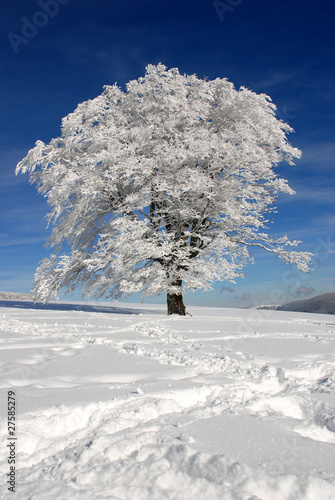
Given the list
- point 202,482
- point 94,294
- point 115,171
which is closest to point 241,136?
point 115,171

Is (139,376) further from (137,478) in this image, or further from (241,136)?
(241,136)

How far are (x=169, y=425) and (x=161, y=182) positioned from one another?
8.87 m

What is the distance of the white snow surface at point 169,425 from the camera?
5.16 ft

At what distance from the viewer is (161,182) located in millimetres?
10430

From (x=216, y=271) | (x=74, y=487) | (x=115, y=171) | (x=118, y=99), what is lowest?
(x=74, y=487)

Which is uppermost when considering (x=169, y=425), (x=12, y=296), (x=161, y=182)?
(x=161, y=182)

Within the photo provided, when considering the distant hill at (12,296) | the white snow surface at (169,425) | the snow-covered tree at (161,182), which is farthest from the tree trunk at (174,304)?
the distant hill at (12,296)

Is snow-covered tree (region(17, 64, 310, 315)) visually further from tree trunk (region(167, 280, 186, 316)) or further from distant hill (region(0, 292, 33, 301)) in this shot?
distant hill (region(0, 292, 33, 301))

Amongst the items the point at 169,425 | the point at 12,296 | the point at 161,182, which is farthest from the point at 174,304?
the point at 12,296

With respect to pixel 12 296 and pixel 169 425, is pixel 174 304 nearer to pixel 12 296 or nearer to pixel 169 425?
pixel 169 425

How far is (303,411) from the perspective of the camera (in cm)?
250

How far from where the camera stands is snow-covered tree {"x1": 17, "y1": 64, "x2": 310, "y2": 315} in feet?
34.0

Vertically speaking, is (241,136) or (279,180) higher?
(241,136)

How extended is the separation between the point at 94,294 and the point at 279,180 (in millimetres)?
7121
